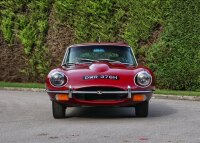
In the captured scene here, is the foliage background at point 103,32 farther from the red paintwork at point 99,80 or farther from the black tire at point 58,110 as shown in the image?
the black tire at point 58,110

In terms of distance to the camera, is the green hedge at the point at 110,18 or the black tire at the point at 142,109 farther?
the green hedge at the point at 110,18

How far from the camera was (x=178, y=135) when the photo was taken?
8.36 m

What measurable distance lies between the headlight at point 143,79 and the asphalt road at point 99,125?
659mm

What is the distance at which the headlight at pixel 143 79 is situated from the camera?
1017 cm

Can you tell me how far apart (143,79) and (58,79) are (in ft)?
4.96

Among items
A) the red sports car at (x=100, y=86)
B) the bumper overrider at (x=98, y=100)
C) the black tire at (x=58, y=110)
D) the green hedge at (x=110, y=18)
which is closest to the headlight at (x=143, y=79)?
the red sports car at (x=100, y=86)

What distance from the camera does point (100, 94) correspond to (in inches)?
389

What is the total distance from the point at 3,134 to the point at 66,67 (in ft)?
8.75

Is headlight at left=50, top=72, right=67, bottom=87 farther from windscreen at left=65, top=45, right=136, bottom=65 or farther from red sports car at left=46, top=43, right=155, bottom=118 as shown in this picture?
windscreen at left=65, top=45, right=136, bottom=65

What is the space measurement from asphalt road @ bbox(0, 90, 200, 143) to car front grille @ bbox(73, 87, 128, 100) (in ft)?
1.39

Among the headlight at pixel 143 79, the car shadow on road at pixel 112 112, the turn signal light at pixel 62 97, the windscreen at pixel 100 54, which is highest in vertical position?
the windscreen at pixel 100 54

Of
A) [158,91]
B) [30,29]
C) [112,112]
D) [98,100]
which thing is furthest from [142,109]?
[30,29]

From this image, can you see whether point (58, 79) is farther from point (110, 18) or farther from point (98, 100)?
point (110, 18)

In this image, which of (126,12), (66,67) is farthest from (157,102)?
(126,12)
